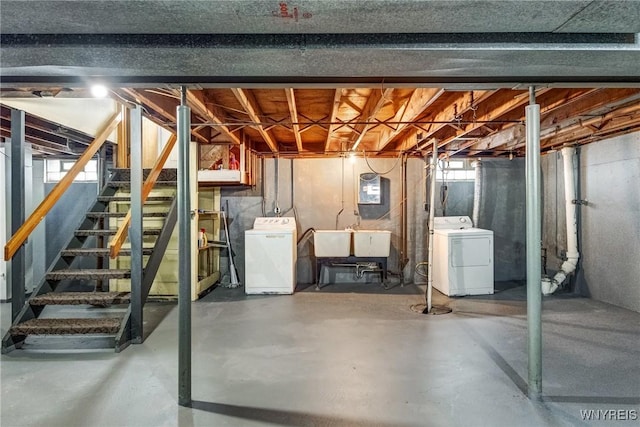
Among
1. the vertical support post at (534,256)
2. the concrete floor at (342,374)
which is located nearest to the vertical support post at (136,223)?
the concrete floor at (342,374)

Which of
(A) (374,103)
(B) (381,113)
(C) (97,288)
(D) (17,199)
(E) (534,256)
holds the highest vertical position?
(B) (381,113)

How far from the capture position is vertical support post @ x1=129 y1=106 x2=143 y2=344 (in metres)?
2.99

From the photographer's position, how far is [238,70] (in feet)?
5.97

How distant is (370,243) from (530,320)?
2929 millimetres

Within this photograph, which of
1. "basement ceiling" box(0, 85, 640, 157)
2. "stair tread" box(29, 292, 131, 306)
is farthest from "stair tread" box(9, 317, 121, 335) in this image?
"basement ceiling" box(0, 85, 640, 157)

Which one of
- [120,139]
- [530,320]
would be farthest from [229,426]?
[120,139]

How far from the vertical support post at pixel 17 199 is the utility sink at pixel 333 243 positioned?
332cm

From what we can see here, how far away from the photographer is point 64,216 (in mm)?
5195

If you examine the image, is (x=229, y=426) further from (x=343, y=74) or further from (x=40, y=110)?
(x=40, y=110)

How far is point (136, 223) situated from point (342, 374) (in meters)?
2.25

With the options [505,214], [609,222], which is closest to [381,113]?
[505,214]

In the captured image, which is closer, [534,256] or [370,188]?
[534,256]

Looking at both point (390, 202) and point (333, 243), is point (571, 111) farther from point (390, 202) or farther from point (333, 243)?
point (333, 243)

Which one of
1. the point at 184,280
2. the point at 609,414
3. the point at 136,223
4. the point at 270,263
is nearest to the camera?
the point at 609,414
